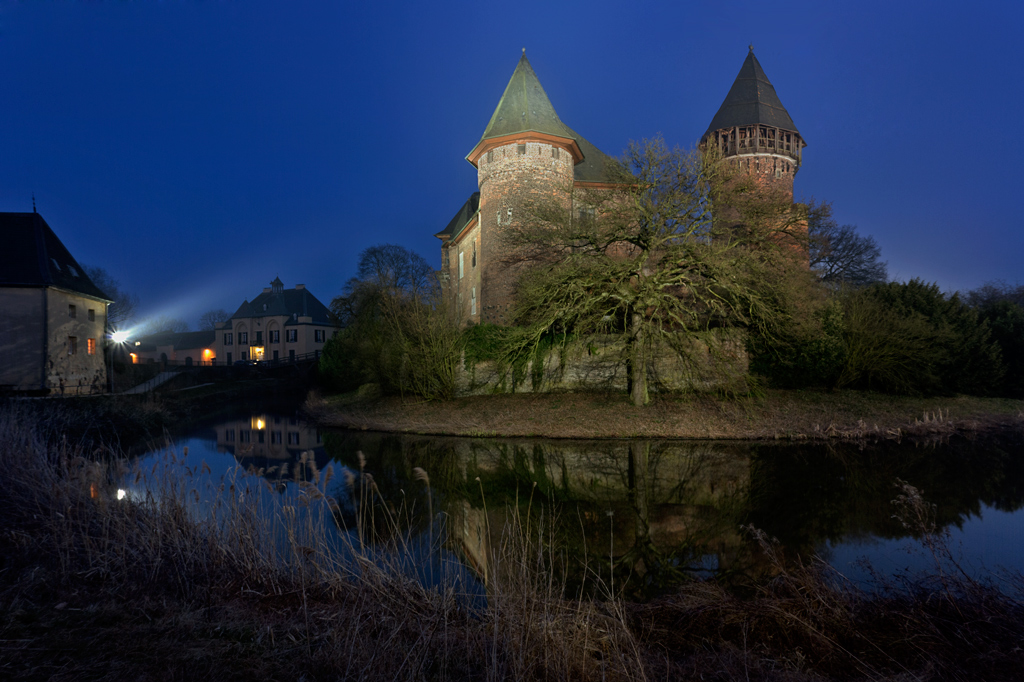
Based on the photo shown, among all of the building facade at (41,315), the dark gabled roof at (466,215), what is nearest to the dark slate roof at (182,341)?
the building facade at (41,315)

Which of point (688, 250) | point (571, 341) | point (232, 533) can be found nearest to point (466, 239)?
point (571, 341)

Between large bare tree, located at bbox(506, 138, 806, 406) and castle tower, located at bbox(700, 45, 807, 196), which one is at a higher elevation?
castle tower, located at bbox(700, 45, 807, 196)

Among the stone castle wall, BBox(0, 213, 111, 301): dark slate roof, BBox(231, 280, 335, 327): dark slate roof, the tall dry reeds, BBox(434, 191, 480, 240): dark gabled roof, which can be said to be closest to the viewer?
the tall dry reeds

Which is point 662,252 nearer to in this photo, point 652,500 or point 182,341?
point 652,500

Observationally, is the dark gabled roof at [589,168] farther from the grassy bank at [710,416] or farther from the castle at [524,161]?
the grassy bank at [710,416]

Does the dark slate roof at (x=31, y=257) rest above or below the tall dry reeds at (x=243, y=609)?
above

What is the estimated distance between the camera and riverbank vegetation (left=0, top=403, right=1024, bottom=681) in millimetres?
2818

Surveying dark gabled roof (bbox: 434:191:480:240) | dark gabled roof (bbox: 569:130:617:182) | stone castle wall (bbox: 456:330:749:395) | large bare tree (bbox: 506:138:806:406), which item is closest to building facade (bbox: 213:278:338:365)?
→ dark gabled roof (bbox: 434:191:480:240)

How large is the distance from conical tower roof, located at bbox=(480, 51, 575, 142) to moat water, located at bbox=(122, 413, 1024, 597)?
12.9 m

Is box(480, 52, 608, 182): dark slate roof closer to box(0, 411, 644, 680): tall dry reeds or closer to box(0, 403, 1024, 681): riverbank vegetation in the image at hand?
box(0, 411, 644, 680): tall dry reeds

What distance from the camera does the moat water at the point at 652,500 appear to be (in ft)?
16.2

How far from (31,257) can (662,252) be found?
23457 mm

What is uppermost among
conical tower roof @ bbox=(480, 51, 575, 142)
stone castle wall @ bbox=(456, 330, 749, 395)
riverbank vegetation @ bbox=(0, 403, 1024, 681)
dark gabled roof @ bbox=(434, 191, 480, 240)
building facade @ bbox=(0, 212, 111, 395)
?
conical tower roof @ bbox=(480, 51, 575, 142)

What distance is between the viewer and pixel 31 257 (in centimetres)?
2097
